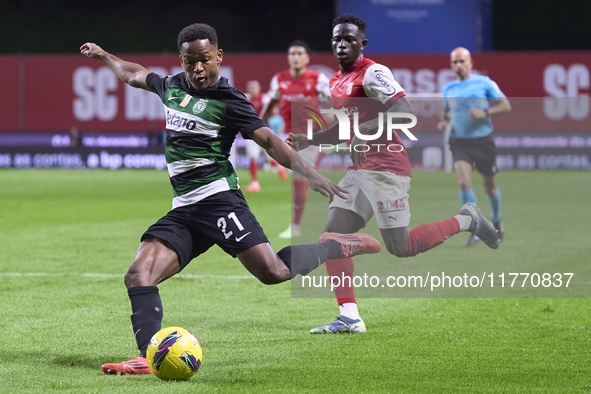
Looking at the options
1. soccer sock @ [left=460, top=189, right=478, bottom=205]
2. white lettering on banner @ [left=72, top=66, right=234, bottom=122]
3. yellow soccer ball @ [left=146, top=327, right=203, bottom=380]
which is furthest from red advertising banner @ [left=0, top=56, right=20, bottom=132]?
yellow soccer ball @ [left=146, top=327, right=203, bottom=380]

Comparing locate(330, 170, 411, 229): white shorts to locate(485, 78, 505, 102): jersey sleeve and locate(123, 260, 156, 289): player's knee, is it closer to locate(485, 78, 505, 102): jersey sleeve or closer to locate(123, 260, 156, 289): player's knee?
locate(123, 260, 156, 289): player's knee

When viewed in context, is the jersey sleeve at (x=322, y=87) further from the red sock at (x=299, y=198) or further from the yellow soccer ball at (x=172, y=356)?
the yellow soccer ball at (x=172, y=356)

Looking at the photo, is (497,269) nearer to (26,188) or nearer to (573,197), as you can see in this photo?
(573,197)

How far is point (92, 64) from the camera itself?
26344 millimetres

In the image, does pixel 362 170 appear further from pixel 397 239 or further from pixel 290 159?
pixel 290 159

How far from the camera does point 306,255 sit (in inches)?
204

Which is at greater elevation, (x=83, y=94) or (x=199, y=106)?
(x=83, y=94)

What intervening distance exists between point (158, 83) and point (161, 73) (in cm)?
2113

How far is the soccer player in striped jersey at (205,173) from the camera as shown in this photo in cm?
475

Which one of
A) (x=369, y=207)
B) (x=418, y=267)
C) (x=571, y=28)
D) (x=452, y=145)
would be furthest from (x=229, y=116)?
(x=571, y=28)

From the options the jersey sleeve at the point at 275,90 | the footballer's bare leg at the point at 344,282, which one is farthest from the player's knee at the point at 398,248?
the jersey sleeve at the point at 275,90

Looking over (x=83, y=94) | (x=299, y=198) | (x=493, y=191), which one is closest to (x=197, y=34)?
(x=493, y=191)

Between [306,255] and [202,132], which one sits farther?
[306,255]

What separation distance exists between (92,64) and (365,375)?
2334cm
